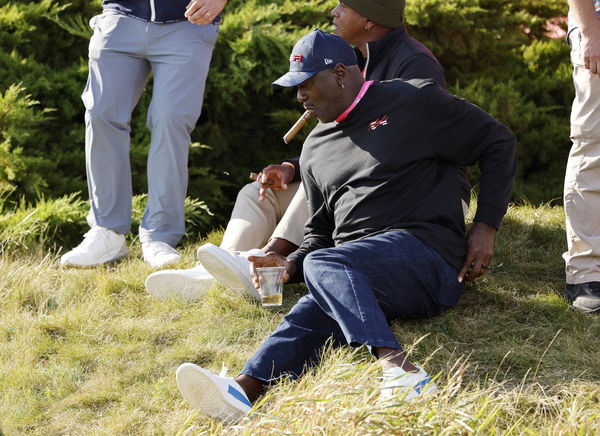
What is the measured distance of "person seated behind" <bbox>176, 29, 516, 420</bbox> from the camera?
3754mm

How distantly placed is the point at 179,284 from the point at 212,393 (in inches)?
53.1

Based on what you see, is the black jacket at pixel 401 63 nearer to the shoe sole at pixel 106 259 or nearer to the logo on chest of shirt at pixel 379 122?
the logo on chest of shirt at pixel 379 122

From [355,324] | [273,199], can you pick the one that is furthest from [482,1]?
[355,324]

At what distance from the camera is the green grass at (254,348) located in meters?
3.19

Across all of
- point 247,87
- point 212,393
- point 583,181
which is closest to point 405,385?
point 212,393

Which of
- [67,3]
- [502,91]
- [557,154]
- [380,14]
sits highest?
[380,14]

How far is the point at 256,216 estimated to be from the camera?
4.93 m

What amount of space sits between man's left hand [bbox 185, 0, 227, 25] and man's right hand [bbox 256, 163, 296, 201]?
88cm

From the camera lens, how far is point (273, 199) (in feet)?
16.5

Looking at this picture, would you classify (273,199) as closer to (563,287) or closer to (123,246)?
(123,246)

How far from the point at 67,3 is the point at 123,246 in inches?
105

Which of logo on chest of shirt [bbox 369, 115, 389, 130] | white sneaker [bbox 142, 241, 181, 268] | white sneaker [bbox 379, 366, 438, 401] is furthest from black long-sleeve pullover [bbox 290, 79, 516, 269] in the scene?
white sneaker [bbox 142, 241, 181, 268]

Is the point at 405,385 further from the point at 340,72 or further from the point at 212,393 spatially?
the point at 340,72

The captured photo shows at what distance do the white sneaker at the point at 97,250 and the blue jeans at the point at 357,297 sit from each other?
183 centimetres
